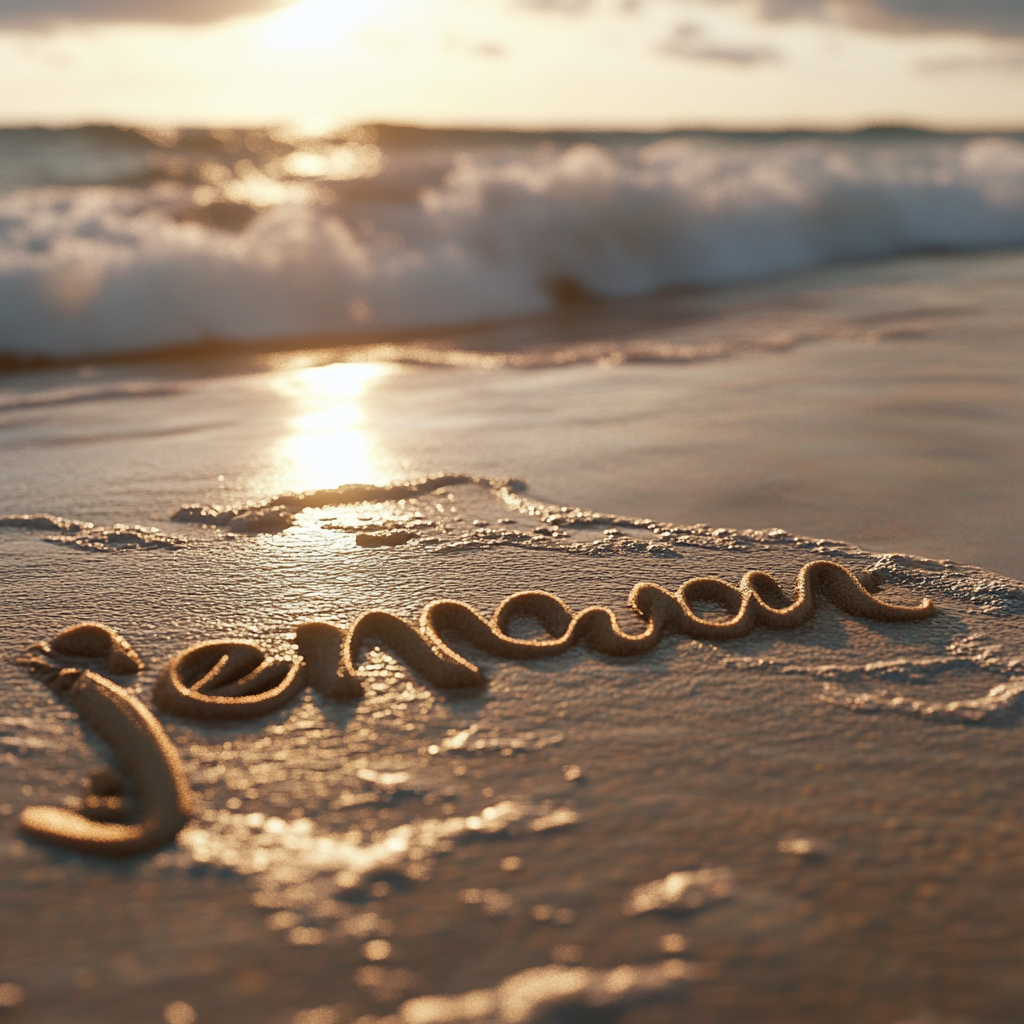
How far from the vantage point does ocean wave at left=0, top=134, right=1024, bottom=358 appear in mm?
7172

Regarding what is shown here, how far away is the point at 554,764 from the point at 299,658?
593 mm

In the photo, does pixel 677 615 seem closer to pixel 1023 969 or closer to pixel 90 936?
pixel 1023 969

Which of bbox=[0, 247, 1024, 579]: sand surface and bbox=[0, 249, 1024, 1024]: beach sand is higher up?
bbox=[0, 247, 1024, 579]: sand surface

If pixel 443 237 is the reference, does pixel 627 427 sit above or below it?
below

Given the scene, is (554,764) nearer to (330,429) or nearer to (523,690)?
(523,690)

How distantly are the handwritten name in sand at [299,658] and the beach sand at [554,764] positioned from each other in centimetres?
3

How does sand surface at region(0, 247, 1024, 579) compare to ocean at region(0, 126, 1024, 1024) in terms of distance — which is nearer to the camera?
ocean at region(0, 126, 1024, 1024)

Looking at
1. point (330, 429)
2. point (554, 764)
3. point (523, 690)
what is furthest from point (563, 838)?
point (330, 429)

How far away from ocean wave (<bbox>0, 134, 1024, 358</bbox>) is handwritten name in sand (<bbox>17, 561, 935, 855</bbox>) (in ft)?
17.1

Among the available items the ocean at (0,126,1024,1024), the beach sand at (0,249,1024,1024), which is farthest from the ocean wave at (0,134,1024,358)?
the beach sand at (0,249,1024,1024)

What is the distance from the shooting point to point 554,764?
5.28 ft

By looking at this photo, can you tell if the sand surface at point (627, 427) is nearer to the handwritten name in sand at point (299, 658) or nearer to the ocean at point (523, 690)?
the ocean at point (523, 690)

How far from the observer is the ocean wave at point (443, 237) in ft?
23.5

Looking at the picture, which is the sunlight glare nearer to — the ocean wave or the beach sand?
the beach sand
